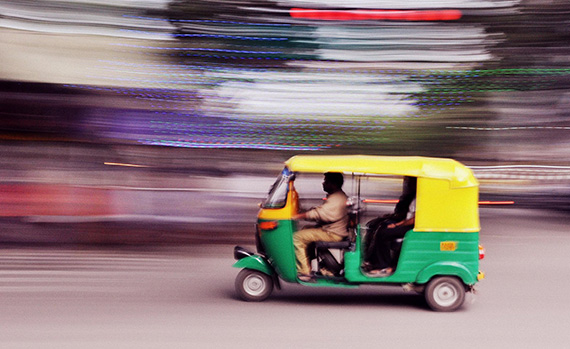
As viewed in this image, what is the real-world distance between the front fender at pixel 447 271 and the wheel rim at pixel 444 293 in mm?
131

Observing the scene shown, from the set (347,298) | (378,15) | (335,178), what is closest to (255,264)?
(347,298)

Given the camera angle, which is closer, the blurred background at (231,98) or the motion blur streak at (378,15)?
the blurred background at (231,98)

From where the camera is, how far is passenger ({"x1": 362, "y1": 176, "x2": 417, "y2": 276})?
630cm

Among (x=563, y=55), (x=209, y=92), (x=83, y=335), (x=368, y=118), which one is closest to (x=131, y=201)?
(x=209, y=92)

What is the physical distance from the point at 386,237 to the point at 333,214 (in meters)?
0.58

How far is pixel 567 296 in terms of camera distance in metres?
6.91

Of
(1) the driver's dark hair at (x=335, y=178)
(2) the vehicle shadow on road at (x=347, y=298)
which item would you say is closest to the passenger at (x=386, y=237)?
(2) the vehicle shadow on road at (x=347, y=298)

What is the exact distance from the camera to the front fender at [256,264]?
6.43 metres

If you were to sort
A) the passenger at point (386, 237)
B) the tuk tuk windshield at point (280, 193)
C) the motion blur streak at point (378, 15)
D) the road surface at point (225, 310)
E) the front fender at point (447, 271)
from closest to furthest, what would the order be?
the road surface at point (225, 310), the front fender at point (447, 271), the passenger at point (386, 237), the tuk tuk windshield at point (280, 193), the motion blur streak at point (378, 15)

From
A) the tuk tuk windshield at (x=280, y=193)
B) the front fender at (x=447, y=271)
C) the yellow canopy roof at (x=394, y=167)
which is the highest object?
the yellow canopy roof at (x=394, y=167)

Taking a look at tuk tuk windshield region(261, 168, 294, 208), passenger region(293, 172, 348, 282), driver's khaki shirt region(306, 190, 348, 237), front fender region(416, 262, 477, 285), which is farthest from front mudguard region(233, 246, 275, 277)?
front fender region(416, 262, 477, 285)

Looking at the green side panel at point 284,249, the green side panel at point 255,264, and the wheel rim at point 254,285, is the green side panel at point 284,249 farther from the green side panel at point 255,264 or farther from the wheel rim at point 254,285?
the wheel rim at point 254,285

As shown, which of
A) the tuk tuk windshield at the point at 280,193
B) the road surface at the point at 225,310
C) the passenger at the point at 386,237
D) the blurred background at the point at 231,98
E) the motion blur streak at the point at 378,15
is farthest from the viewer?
the motion blur streak at the point at 378,15

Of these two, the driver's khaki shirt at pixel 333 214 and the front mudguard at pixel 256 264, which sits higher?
the driver's khaki shirt at pixel 333 214
